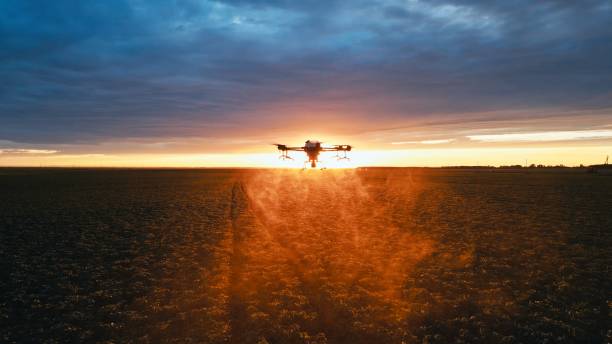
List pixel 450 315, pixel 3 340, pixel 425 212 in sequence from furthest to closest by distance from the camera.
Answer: pixel 425 212 → pixel 450 315 → pixel 3 340

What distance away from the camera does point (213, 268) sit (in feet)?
38.9

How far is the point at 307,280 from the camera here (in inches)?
418

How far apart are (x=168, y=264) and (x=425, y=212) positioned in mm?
17662

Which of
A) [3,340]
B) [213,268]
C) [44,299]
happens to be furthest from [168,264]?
[3,340]

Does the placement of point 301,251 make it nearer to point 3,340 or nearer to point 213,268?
point 213,268

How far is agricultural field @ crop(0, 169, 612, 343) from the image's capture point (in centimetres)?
746

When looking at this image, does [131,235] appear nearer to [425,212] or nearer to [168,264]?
[168,264]

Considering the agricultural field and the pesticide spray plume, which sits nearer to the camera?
the agricultural field

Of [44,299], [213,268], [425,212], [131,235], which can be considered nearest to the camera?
[44,299]

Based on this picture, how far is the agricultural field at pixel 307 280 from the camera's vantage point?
746 cm

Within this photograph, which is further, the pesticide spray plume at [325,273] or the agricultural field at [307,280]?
the pesticide spray plume at [325,273]

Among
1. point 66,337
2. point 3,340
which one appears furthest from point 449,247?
point 3,340

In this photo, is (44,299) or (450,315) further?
(44,299)

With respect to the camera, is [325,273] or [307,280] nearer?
[307,280]
